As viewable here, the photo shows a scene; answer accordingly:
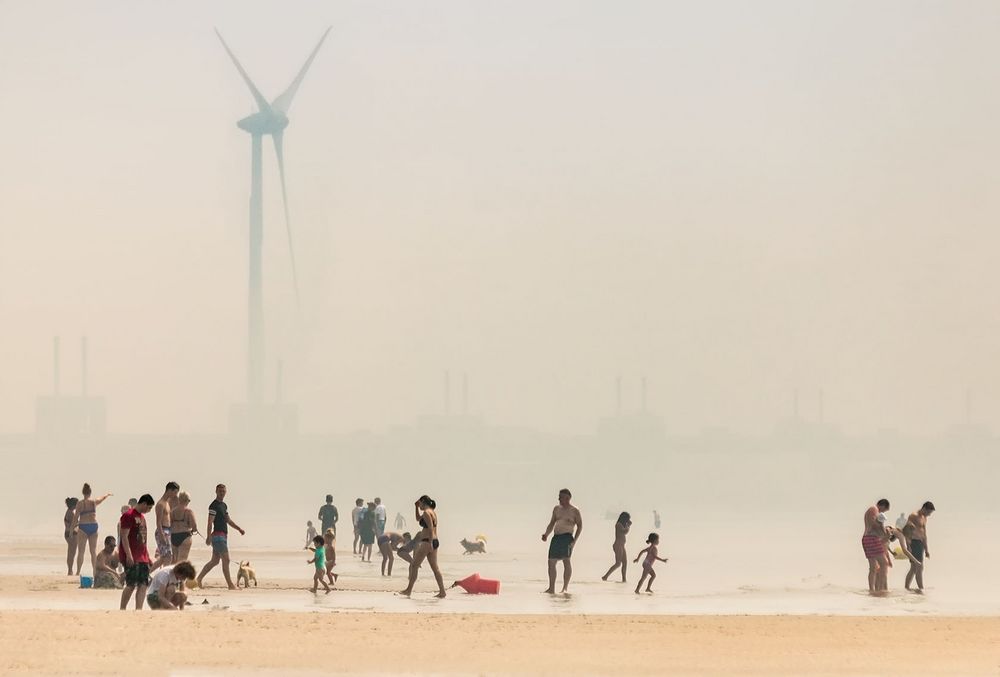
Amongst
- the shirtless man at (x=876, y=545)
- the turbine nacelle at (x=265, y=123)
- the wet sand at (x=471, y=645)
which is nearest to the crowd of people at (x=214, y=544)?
the shirtless man at (x=876, y=545)

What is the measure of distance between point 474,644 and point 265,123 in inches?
5360

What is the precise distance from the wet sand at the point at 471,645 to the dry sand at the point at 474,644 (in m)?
0.02

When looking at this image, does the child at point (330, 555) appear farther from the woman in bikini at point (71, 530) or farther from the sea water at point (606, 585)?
the woman in bikini at point (71, 530)

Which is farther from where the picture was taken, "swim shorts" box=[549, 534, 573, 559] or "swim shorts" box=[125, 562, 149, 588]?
"swim shorts" box=[549, 534, 573, 559]

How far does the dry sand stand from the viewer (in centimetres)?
1409

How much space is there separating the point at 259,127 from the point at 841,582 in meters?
127

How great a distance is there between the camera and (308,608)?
754 inches

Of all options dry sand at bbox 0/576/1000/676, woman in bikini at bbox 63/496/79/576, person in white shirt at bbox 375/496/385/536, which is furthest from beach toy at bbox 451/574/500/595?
person in white shirt at bbox 375/496/385/536

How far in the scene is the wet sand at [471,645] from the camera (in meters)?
14.1

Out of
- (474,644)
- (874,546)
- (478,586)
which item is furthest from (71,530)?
(874,546)

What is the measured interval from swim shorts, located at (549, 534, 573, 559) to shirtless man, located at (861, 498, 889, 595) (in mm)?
4634

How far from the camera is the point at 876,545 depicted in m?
23.1

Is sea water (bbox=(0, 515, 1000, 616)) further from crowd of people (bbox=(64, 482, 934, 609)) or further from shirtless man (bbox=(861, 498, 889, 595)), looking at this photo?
crowd of people (bbox=(64, 482, 934, 609))

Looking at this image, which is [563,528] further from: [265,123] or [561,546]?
[265,123]
